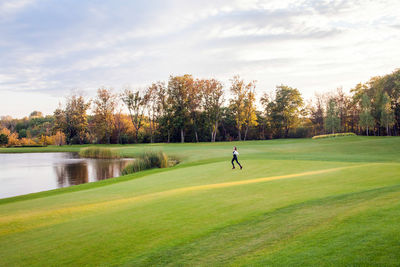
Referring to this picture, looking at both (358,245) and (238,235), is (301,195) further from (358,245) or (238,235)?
(358,245)

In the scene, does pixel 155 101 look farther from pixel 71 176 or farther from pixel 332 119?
pixel 71 176

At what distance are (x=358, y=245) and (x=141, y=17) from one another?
3535cm

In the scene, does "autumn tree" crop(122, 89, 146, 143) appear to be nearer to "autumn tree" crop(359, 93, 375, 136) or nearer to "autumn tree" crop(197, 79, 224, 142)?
"autumn tree" crop(197, 79, 224, 142)

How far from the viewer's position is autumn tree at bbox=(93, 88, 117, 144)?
73438 mm

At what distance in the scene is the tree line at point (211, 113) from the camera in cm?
6728

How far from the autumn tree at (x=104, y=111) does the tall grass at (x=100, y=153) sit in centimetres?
2638

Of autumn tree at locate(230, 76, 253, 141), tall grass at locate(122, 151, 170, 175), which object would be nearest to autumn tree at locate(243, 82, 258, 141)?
autumn tree at locate(230, 76, 253, 141)

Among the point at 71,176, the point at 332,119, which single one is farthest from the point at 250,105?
the point at 71,176

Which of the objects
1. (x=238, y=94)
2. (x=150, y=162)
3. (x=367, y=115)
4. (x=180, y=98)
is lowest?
(x=150, y=162)

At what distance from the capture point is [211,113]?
227ft

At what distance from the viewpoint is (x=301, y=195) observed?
8766 millimetres

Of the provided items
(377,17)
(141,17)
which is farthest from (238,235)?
(141,17)

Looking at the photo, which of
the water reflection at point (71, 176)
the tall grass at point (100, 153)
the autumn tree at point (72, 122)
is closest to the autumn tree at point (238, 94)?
the tall grass at point (100, 153)

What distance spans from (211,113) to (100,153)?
3202 centimetres
